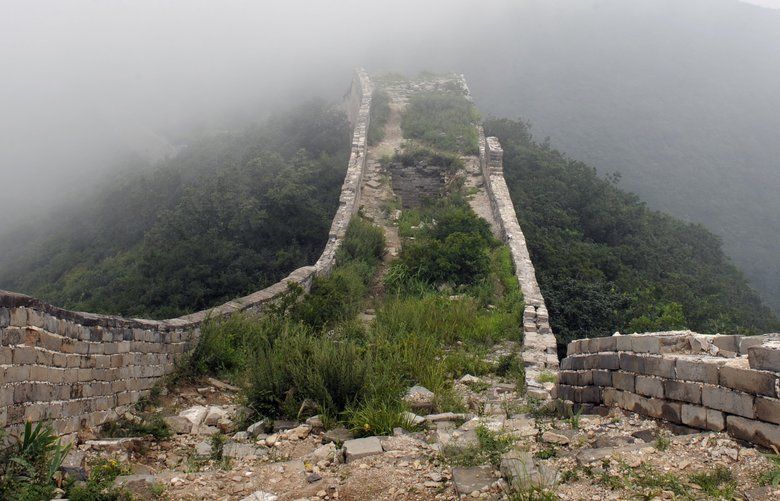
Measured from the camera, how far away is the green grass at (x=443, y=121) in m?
19.4

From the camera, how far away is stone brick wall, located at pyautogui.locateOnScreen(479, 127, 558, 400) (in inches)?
332

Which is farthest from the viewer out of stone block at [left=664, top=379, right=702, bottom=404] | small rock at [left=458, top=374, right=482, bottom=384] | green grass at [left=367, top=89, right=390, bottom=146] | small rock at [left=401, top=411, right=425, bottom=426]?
green grass at [left=367, top=89, right=390, bottom=146]

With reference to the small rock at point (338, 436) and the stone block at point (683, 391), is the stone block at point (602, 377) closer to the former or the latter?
the stone block at point (683, 391)

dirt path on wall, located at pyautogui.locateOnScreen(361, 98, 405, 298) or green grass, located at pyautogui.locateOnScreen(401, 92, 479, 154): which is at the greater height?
green grass, located at pyautogui.locateOnScreen(401, 92, 479, 154)

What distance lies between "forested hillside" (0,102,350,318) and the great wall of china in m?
5.87

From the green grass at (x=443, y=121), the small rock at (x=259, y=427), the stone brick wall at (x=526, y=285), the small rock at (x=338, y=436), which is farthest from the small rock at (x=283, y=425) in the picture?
the green grass at (x=443, y=121)

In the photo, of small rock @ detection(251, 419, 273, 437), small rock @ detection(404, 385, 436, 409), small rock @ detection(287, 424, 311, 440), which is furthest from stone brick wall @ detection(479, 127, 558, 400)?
small rock @ detection(251, 419, 273, 437)

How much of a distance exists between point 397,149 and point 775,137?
72.4 feet

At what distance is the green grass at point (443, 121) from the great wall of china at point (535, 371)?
11678 millimetres

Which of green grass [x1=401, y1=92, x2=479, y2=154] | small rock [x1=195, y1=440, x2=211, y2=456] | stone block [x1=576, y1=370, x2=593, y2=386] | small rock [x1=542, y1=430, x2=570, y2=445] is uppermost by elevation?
green grass [x1=401, y1=92, x2=479, y2=154]

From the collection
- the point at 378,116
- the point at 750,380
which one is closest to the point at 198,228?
the point at 378,116

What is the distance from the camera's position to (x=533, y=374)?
8.15 m

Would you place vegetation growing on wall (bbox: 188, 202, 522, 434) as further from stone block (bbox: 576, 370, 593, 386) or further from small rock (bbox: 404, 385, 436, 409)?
stone block (bbox: 576, 370, 593, 386)

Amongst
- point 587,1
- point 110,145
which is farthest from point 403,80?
point 587,1
